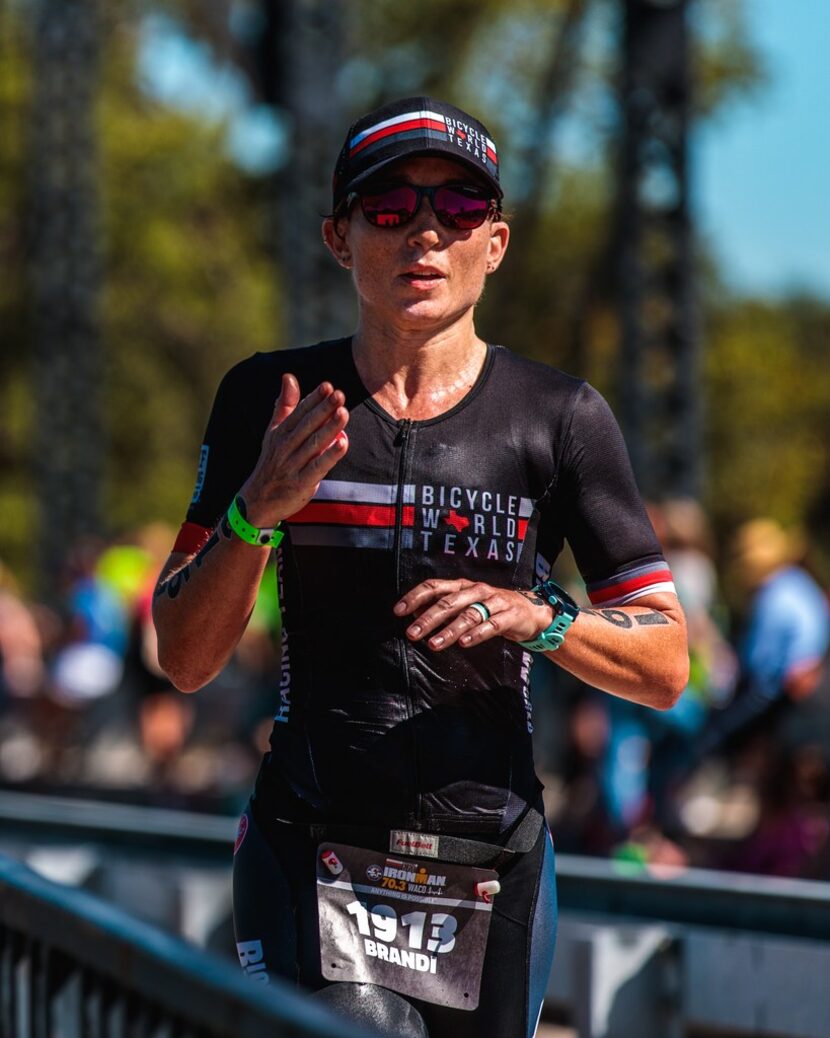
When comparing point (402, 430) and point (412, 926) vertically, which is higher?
point (402, 430)

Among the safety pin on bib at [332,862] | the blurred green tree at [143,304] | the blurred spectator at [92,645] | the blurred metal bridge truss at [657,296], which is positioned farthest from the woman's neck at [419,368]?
the blurred green tree at [143,304]

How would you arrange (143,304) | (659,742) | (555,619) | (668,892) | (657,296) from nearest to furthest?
(555,619) → (668,892) → (659,742) → (657,296) → (143,304)

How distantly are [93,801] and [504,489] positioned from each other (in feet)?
28.7

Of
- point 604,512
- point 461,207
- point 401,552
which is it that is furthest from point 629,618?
point 461,207

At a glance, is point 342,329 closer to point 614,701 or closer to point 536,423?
point 614,701

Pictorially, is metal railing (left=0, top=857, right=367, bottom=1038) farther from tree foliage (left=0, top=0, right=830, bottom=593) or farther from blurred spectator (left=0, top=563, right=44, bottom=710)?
tree foliage (left=0, top=0, right=830, bottom=593)

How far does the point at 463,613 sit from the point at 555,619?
22 cm

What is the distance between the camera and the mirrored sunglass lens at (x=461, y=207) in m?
3.04

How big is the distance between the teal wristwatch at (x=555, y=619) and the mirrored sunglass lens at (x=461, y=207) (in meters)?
0.62

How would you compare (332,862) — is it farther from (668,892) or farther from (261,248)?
(261,248)

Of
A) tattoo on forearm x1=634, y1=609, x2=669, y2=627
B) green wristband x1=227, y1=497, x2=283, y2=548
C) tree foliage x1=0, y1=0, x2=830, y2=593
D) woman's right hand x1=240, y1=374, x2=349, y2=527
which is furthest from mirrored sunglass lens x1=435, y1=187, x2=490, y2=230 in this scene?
tree foliage x1=0, y1=0, x2=830, y2=593

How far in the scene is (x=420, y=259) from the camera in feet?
9.95

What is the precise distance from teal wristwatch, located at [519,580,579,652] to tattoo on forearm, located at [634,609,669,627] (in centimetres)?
17

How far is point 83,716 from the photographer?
1495 centimetres
